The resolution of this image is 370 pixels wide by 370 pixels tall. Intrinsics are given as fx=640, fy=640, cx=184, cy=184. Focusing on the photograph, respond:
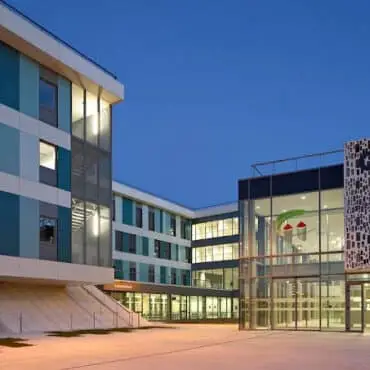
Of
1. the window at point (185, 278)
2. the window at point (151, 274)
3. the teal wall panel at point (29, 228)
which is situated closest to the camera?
the teal wall panel at point (29, 228)

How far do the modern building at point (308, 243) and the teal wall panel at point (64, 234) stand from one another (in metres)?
8.98

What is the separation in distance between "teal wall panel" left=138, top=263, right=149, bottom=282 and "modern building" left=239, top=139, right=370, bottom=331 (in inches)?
1063

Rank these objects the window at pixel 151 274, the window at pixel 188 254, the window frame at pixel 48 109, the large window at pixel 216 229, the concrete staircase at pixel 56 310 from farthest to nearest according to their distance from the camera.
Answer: the window at pixel 188 254 → the large window at pixel 216 229 → the window at pixel 151 274 → the window frame at pixel 48 109 → the concrete staircase at pixel 56 310

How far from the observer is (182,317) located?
192 ft

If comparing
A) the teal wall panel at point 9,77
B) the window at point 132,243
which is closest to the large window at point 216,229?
the window at point 132,243

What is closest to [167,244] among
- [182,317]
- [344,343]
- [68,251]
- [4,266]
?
[182,317]

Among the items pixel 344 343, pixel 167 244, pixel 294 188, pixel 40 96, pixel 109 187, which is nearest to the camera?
pixel 344 343

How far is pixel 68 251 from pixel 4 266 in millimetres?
4974

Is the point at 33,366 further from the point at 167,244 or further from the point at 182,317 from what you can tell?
the point at 167,244

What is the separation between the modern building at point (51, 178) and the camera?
2836 cm

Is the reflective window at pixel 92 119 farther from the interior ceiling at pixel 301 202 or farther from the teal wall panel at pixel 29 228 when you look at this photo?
the interior ceiling at pixel 301 202

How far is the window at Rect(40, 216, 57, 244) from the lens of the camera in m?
30.2

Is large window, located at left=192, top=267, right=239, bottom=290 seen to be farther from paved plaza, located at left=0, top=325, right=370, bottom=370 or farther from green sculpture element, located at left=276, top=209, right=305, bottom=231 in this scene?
paved plaza, located at left=0, top=325, right=370, bottom=370

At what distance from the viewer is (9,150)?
2827cm
